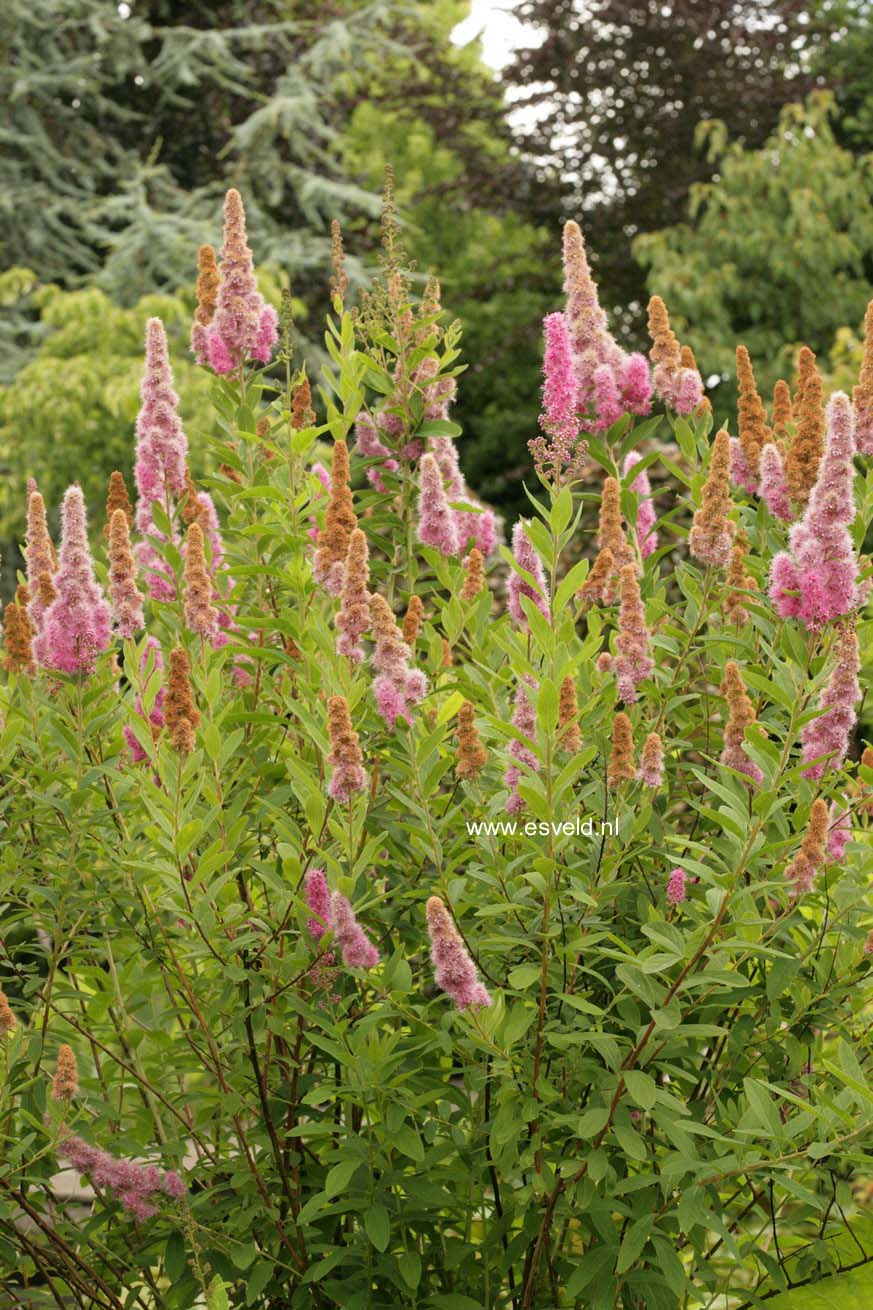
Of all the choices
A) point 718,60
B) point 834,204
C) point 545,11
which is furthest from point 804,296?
point 545,11

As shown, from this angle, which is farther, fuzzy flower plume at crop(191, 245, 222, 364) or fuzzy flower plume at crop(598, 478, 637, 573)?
fuzzy flower plume at crop(191, 245, 222, 364)

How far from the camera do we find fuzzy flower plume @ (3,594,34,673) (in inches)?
109

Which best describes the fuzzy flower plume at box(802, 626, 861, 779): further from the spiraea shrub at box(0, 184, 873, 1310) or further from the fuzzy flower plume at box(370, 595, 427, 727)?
the fuzzy flower plume at box(370, 595, 427, 727)

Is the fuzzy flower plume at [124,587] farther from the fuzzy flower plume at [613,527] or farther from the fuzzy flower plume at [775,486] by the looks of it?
the fuzzy flower plume at [775,486]

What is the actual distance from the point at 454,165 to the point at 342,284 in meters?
25.3

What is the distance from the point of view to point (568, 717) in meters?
2.16

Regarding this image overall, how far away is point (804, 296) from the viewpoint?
17.1 metres

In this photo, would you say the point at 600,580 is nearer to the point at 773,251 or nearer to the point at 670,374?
the point at 670,374

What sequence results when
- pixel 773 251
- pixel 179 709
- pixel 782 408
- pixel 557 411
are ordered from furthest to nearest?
pixel 773 251 → pixel 782 408 → pixel 557 411 → pixel 179 709

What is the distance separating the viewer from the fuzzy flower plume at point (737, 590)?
265cm

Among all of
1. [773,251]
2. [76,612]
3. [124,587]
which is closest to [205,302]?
[124,587]

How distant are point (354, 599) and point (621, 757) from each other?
480 millimetres

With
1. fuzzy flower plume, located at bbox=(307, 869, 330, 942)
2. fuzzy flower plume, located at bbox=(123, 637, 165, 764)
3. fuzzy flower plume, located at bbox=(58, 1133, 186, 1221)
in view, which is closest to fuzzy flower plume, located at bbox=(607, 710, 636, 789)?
fuzzy flower plume, located at bbox=(307, 869, 330, 942)

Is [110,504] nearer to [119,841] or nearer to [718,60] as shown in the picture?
[119,841]
